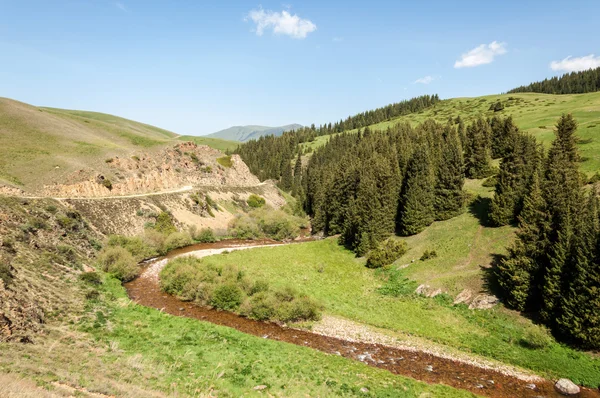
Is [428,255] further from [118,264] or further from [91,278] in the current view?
[91,278]

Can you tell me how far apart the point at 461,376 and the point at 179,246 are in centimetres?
5246

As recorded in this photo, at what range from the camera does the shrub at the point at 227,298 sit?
3626cm

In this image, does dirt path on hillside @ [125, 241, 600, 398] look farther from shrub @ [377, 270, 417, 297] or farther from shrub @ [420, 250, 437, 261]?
shrub @ [420, 250, 437, 261]

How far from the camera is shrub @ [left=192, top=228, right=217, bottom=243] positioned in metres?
68.1

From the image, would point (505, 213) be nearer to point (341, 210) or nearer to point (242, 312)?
point (341, 210)

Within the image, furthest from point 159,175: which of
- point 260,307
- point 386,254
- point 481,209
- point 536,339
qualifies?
point 536,339

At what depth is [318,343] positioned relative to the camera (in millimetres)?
29953

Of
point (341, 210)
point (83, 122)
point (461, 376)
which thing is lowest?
point (461, 376)

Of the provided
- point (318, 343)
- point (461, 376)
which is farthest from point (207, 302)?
point (461, 376)

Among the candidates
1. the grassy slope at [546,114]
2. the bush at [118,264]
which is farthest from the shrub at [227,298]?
the grassy slope at [546,114]

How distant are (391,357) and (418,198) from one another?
32593 millimetres

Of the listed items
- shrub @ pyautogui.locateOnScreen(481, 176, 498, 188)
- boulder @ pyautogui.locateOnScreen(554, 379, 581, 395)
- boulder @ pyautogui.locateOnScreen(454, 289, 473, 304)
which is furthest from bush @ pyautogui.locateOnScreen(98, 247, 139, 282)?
shrub @ pyautogui.locateOnScreen(481, 176, 498, 188)

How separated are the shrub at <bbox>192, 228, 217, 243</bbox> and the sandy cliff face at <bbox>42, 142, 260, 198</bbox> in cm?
2153

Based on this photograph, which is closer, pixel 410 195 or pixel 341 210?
pixel 410 195
